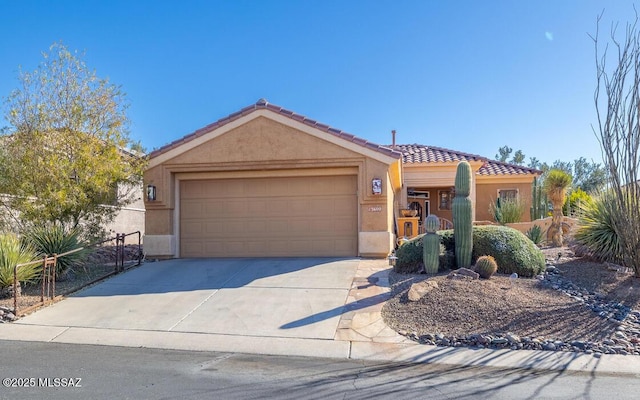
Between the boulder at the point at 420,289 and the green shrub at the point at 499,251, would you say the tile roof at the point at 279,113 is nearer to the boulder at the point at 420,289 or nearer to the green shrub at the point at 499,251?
the green shrub at the point at 499,251

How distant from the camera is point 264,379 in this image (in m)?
4.86

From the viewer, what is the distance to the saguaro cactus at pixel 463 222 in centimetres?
900

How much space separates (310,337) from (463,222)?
4360 millimetres

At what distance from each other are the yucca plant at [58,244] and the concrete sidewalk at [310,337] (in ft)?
4.89

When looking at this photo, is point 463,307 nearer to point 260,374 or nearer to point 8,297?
point 260,374

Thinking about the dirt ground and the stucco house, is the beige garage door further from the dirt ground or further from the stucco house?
the dirt ground

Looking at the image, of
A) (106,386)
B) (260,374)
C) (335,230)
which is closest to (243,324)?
(260,374)

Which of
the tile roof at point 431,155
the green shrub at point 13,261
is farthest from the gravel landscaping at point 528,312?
the tile roof at point 431,155

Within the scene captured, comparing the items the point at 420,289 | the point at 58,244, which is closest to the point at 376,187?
the point at 420,289

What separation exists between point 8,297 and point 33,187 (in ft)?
8.95

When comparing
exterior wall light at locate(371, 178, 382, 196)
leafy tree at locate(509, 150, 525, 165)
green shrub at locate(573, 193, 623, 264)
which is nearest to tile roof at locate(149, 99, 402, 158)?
exterior wall light at locate(371, 178, 382, 196)

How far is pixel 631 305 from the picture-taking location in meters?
7.23

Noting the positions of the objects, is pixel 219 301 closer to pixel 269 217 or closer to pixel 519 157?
pixel 269 217

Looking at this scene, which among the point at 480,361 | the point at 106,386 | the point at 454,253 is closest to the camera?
the point at 106,386
